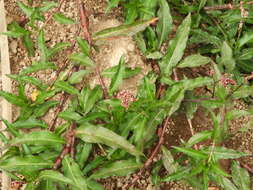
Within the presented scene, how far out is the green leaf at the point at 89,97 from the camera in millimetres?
2150

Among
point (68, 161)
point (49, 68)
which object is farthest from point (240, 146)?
point (49, 68)

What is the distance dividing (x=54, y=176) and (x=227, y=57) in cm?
109

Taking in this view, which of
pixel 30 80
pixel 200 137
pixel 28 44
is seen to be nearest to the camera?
pixel 200 137

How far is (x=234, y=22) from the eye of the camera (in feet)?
7.80

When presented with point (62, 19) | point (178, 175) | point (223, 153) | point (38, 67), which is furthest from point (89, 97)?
point (223, 153)

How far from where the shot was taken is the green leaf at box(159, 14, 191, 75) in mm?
2221

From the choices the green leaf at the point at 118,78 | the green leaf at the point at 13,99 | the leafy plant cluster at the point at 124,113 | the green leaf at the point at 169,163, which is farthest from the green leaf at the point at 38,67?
the green leaf at the point at 169,163

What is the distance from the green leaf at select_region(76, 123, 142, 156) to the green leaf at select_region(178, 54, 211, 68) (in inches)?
22.0

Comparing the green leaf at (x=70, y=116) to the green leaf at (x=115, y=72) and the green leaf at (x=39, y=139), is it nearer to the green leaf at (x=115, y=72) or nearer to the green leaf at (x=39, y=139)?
the green leaf at (x=39, y=139)

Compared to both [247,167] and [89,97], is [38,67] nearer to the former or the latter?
[89,97]

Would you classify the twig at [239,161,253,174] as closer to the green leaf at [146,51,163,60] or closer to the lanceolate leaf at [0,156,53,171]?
the green leaf at [146,51,163,60]

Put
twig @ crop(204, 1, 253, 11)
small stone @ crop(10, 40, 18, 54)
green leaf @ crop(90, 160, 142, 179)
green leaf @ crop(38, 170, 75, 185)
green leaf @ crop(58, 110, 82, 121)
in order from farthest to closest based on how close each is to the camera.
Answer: small stone @ crop(10, 40, 18, 54)
twig @ crop(204, 1, 253, 11)
green leaf @ crop(58, 110, 82, 121)
green leaf @ crop(90, 160, 142, 179)
green leaf @ crop(38, 170, 75, 185)

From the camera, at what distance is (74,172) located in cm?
198

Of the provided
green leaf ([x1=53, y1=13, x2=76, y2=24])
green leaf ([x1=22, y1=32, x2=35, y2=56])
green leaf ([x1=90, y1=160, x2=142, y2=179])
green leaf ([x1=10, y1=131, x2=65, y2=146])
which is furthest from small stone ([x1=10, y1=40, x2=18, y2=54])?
green leaf ([x1=90, y1=160, x2=142, y2=179])
